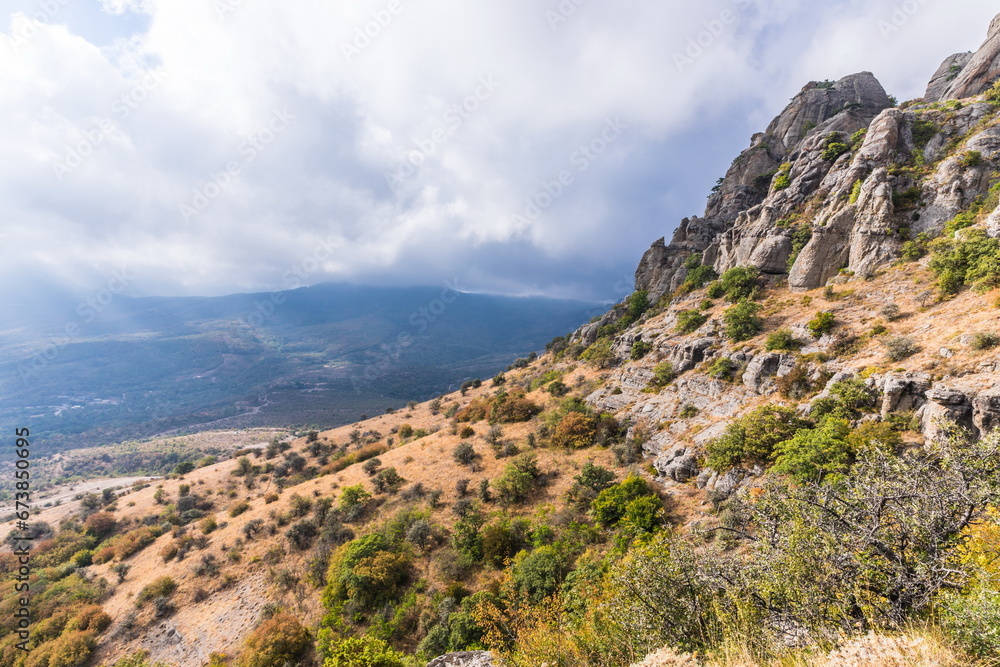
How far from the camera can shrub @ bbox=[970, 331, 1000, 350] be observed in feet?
49.4

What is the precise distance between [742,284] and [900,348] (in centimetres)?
1811

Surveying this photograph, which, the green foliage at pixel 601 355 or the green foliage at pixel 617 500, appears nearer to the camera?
the green foliage at pixel 617 500

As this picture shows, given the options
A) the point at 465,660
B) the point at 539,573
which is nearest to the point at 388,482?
the point at 539,573

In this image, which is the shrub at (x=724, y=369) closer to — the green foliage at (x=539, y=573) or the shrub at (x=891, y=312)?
the shrub at (x=891, y=312)

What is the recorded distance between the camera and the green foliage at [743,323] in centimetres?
2727

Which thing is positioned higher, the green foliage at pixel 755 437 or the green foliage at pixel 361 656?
the green foliage at pixel 755 437

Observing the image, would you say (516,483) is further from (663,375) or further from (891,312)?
(891,312)

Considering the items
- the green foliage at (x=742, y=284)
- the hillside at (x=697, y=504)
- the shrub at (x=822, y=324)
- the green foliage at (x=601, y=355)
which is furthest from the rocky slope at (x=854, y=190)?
the green foliage at (x=601, y=355)

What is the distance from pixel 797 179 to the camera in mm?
39031

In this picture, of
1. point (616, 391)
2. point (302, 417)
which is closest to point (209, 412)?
point (302, 417)

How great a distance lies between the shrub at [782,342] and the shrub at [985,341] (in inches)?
310

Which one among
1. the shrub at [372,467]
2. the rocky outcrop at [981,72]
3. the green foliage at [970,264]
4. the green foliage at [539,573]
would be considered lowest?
the shrub at [372,467]

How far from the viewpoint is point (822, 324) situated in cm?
2284

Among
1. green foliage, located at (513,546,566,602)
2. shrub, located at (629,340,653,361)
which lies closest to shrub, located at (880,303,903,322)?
shrub, located at (629,340,653,361)
